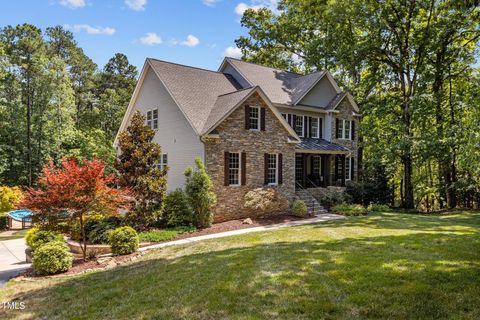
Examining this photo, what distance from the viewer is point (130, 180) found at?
46.7 feet

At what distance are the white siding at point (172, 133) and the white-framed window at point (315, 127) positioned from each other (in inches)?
399

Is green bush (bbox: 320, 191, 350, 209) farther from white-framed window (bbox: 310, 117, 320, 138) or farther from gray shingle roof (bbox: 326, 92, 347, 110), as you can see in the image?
gray shingle roof (bbox: 326, 92, 347, 110)

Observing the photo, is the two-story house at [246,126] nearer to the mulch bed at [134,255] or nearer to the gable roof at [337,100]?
the gable roof at [337,100]

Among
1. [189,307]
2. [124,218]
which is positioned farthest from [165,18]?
[189,307]

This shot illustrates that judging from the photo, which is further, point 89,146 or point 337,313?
point 89,146

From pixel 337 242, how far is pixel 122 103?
3360 centimetres

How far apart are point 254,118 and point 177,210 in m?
6.30

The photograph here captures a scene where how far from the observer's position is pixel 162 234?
44.2 ft

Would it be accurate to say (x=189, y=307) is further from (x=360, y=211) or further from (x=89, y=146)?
(x=89, y=146)

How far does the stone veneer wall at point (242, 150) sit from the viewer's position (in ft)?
53.6

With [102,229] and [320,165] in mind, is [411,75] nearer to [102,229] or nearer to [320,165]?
[320,165]

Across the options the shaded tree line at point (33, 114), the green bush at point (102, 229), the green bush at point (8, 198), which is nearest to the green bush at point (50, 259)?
the green bush at point (102, 229)

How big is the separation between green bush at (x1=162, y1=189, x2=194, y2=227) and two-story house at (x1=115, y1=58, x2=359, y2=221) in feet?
5.31

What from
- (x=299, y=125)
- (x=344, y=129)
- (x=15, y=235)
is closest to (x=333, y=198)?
→ (x=299, y=125)
